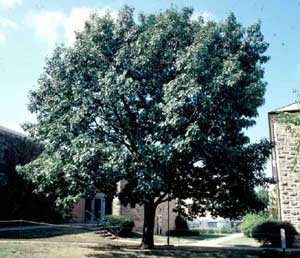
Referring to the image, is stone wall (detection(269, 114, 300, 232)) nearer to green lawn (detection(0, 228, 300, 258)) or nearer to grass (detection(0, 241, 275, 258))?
green lawn (detection(0, 228, 300, 258))

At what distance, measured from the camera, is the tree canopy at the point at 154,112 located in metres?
14.2

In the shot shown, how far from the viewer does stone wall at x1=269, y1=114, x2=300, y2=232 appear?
21406 millimetres

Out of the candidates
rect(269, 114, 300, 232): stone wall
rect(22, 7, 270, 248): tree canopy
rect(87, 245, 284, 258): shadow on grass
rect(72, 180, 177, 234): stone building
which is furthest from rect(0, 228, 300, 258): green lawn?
rect(72, 180, 177, 234): stone building

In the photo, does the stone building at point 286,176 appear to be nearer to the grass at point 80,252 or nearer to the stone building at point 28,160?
the grass at point 80,252

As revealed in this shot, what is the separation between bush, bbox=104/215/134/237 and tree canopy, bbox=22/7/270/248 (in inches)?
292

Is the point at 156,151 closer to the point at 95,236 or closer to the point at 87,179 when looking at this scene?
the point at 87,179

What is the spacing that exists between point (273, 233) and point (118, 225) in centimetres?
1012

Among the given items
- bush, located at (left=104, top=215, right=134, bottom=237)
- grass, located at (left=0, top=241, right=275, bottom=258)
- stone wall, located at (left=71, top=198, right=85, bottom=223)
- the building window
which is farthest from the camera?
the building window

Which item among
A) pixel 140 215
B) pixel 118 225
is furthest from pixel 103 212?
pixel 118 225

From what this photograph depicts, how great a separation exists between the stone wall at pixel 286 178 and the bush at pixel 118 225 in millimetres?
10073

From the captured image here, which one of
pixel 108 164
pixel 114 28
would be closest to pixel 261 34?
pixel 114 28

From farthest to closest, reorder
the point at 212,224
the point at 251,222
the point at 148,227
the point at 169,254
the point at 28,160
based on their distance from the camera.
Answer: the point at 212,224 → the point at 28,160 → the point at 251,222 → the point at 148,227 → the point at 169,254

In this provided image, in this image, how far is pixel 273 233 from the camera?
801 inches

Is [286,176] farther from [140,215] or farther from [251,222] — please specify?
[140,215]
